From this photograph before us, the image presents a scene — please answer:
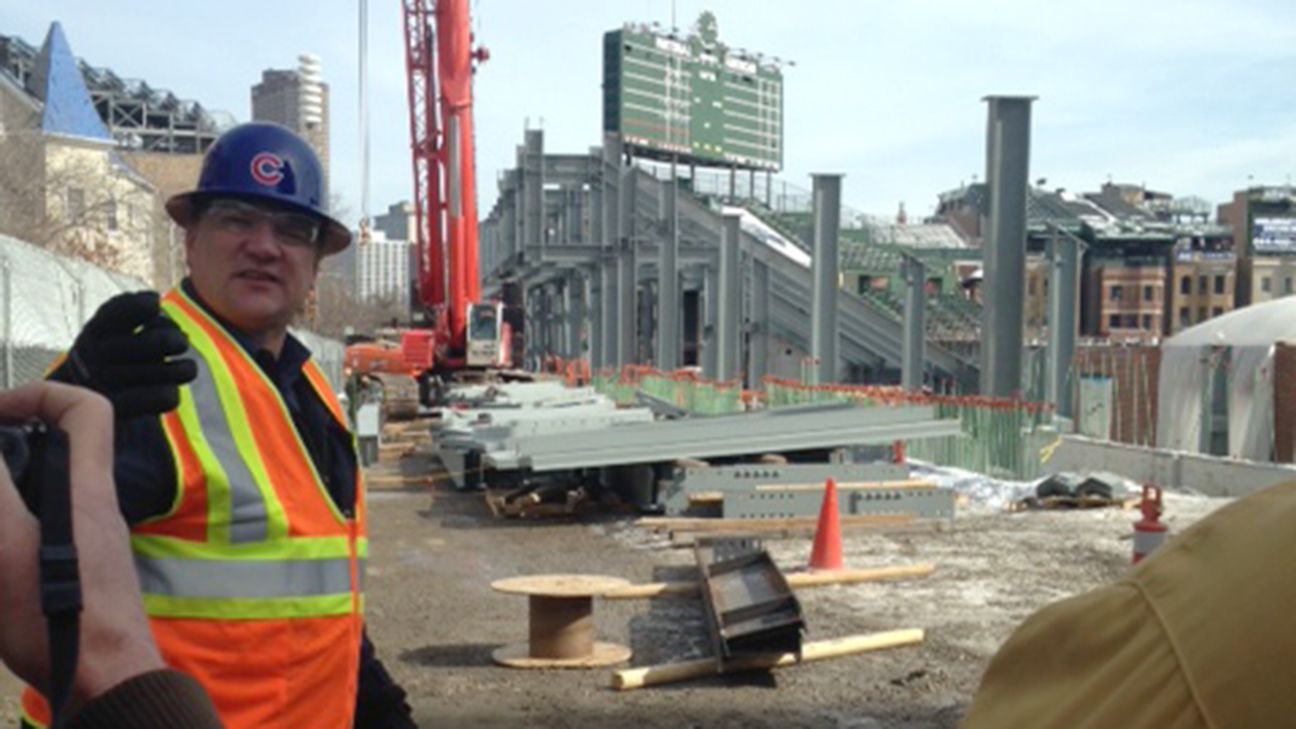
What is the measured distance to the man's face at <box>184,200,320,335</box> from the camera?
2.71 meters

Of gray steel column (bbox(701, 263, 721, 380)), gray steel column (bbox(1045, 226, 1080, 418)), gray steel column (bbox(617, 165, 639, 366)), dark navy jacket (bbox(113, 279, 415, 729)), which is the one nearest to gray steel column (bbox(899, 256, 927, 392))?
gray steel column (bbox(1045, 226, 1080, 418))

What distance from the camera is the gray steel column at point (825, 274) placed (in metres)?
23.7

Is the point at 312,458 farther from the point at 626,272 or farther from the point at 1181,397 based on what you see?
the point at 626,272

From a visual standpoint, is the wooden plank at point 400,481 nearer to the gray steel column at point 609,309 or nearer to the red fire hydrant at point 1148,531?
the red fire hydrant at point 1148,531

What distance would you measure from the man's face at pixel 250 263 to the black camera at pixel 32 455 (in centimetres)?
144

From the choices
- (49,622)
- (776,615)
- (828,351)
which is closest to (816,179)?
(828,351)

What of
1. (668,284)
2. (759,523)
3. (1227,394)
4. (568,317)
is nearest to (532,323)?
(568,317)

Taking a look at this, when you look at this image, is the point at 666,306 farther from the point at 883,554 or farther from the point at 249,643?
the point at 249,643

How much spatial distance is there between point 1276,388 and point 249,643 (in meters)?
19.2

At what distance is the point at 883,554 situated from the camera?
449 inches

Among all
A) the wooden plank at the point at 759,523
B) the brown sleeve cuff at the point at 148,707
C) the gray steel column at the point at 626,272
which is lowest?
the wooden plank at the point at 759,523

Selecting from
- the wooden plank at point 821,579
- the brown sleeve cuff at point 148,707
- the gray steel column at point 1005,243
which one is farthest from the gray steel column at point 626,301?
the brown sleeve cuff at point 148,707

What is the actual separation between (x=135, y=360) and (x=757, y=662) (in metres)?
6.10

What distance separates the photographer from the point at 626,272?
36.5m
